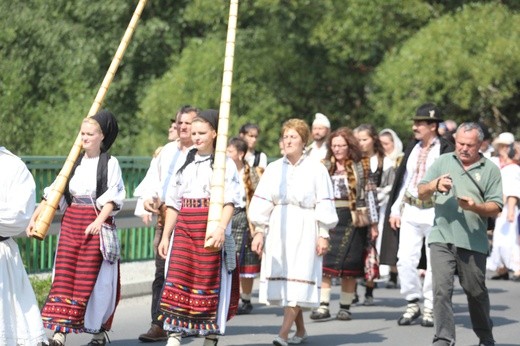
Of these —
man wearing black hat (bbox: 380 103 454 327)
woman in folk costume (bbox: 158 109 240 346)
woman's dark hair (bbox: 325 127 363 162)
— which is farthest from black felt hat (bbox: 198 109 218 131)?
woman's dark hair (bbox: 325 127 363 162)

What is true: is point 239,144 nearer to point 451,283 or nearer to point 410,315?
point 410,315

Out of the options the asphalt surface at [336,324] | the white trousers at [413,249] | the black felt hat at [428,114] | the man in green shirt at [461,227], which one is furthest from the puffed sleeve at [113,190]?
the black felt hat at [428,114]

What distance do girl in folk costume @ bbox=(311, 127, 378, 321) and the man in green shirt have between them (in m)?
3.04

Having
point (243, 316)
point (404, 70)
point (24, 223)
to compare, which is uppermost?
point (404, 70)

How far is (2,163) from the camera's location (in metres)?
7.78

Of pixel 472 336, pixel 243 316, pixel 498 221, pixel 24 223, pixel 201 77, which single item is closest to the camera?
pixel 24 223

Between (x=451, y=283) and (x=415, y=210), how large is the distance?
7.70 feet

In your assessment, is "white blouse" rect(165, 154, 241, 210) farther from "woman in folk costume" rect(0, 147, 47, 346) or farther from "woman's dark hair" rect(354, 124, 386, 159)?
"woman's dark hair" rect(354, 124, 386, 159)

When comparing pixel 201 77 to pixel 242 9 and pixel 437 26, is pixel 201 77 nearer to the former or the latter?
pixel 242 9

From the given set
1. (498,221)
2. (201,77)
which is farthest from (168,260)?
(201,77)

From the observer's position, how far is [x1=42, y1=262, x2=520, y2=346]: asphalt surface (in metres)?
11.6

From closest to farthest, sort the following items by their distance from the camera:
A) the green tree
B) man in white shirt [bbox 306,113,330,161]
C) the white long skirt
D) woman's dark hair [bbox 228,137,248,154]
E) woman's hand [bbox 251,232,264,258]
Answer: the white long skirt → woman's hand [bbox 251,232,264,258] → woman's dark hair [bbox 228,137,248,154] → man in white shirt [bbox 306,113,330,161] → the green tree

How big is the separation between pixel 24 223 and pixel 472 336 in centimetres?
548

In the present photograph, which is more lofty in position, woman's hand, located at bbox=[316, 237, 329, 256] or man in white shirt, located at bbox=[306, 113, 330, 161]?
man in white shirt, located at bbox=[306, 113, 330, 161]
